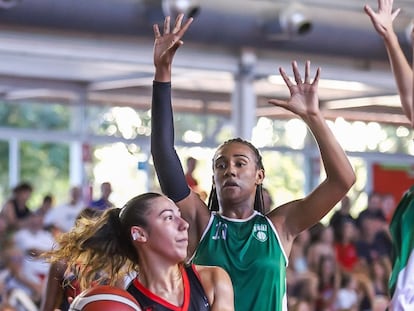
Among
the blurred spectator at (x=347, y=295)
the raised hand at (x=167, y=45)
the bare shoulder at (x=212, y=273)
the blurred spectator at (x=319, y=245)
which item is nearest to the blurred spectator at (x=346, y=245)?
the blurred spectator at (x=319, y=245)

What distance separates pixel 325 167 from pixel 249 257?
512 millimetres

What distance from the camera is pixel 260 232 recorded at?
482 cm

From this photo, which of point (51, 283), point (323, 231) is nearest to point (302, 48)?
point (323, 231)

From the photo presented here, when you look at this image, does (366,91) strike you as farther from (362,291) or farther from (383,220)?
(362,291)

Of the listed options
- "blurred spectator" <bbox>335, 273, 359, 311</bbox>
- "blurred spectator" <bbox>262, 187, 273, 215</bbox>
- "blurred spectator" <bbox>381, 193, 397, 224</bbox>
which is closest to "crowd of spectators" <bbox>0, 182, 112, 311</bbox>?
"blurred spectator" <bbox>262, 187, 273, 215</bbox>

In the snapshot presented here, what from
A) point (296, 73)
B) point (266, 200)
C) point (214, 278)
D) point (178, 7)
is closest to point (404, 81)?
point (296, 73)

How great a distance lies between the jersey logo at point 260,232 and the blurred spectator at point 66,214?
7.84 m

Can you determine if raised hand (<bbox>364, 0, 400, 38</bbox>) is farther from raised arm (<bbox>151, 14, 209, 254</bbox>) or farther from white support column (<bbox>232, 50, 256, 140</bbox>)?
white support column (<bbox>232, 50, 256, 140</bbox>)

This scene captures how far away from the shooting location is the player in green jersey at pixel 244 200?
185 inches

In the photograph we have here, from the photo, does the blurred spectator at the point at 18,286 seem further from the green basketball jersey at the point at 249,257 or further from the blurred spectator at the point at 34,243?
the green basketball jersey at the point at 249,257

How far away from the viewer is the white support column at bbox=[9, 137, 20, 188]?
15773 millimetres

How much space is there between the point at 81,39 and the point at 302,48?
2.58 meters

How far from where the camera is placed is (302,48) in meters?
13.5

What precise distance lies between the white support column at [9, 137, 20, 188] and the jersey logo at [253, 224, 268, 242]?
36.7 ft
